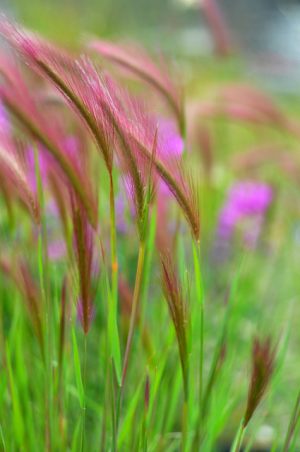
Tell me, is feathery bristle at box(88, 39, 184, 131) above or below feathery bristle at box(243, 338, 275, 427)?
above

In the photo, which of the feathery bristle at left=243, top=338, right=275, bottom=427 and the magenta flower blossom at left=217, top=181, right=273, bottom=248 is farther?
the magenta flower blossom at left=217, top=181, right=273, bottom=248

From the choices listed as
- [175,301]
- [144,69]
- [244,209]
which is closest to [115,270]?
[175,301]

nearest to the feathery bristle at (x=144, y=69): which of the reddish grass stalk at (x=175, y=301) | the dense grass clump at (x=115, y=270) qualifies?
the dense grass clump at (x=115, y=270)

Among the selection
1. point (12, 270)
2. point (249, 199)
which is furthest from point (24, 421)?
point (249, 199)

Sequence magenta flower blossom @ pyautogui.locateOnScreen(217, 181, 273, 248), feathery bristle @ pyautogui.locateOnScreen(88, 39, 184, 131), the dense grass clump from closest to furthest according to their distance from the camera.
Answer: the dense grass clump < feathery bristle @ pyautogui.locateOnScreen(88, 39, 184, 131) < magenta flower blossom @ pyautogui.locateOnScreen(217, 181, 273, 248)

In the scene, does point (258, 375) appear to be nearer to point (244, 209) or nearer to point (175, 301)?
point (175, 301)

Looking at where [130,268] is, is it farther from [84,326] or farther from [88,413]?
[84,326]

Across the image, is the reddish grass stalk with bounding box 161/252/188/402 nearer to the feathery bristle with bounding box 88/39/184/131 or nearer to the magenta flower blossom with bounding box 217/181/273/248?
the feathery bristle with bounding box 88/39/184/131

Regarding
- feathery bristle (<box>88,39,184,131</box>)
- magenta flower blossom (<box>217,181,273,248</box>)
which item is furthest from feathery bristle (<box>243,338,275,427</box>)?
magenta flower blossom (<box>217,181,273,248</box>)
